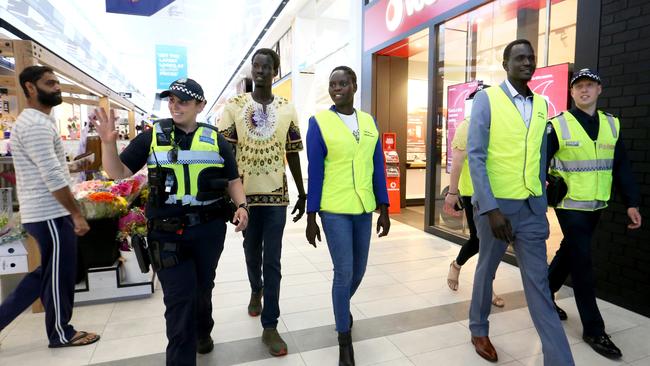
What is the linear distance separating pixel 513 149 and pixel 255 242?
1.67 meters

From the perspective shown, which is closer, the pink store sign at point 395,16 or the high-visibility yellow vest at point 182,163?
the high-visibility yellow vest at point 182,163

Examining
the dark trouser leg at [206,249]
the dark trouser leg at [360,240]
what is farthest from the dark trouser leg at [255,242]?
the dark trouser leg at [360,240]

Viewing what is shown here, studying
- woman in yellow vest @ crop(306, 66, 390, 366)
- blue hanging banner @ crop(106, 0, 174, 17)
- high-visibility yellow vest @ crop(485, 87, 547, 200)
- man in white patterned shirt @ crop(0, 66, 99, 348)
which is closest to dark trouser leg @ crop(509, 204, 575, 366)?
high-visibility yellow vest @ crop(485, 87, 547, 200)

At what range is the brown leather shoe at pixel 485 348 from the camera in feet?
7.46

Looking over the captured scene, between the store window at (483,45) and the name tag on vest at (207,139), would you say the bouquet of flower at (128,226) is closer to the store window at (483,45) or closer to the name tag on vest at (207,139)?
the name tag on vest at (207,139)

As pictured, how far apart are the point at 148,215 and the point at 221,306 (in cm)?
161

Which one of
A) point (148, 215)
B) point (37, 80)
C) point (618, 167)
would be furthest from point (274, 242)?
point (618, 167)

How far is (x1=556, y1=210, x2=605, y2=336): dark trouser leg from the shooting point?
2.44m

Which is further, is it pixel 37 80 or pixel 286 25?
pixel 286 25

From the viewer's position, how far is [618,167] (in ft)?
8.40

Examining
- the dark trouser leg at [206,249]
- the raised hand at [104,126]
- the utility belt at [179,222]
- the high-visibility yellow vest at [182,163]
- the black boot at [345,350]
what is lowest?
the black boot at [345,350]

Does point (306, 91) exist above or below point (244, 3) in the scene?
below

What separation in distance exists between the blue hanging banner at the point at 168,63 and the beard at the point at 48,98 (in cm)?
1387

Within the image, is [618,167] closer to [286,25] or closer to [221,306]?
[221,306]
